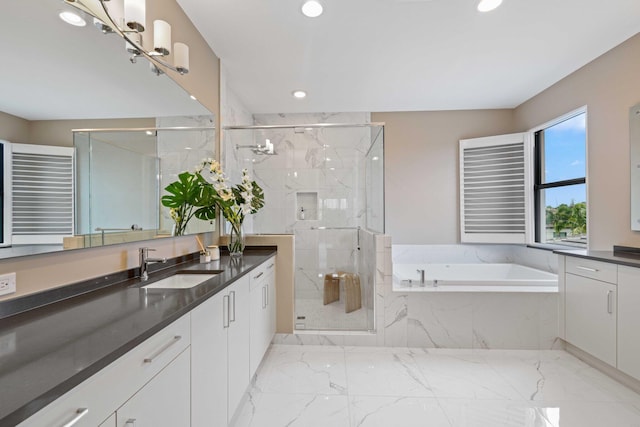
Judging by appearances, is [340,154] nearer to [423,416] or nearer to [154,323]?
[423,416]

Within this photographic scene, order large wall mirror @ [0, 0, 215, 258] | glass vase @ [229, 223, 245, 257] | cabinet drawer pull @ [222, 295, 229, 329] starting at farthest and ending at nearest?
glass vase @ [229, 223, 245, 257] → cabinet drawer pull @ [222, 295, 229, 329] → large wall mirror @ [0, 0, 215, 258]

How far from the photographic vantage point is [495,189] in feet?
12.1

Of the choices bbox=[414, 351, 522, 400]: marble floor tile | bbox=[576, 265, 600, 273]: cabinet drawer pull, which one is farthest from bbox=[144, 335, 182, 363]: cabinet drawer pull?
bbox=[576, 265, 600, 273]: cabinet drawer pull

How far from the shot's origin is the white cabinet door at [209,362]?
3.76ft

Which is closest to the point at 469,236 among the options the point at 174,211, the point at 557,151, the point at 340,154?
the point at 557,151

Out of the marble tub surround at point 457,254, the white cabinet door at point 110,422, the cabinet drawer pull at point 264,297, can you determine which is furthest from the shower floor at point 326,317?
the white cabinet door at point 110,422

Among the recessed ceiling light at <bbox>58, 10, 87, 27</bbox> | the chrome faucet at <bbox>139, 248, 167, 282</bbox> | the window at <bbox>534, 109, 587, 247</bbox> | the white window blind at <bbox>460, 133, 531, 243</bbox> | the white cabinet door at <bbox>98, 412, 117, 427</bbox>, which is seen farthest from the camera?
the white window blind at <bbox>460, 133, 531, 243</bbox>

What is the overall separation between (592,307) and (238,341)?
8.76 ft

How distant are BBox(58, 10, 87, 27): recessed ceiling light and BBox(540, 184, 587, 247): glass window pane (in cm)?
407

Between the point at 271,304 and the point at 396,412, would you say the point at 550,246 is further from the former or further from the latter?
the point at 271,304

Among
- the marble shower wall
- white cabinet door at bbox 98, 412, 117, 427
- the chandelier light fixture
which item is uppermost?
the chandelier light fixture

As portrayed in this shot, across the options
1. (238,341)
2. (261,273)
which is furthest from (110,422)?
(261,273)

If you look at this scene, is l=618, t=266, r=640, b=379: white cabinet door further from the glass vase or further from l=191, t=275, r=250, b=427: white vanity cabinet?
the glass vase

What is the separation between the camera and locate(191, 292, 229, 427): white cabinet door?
1146mm
